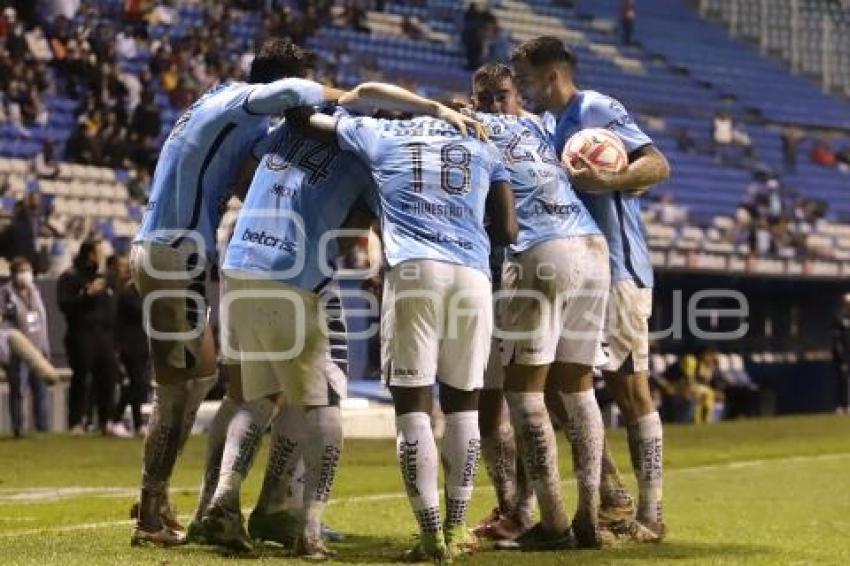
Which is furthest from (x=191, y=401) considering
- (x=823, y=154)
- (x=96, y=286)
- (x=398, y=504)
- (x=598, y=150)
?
(x=823, y=154)

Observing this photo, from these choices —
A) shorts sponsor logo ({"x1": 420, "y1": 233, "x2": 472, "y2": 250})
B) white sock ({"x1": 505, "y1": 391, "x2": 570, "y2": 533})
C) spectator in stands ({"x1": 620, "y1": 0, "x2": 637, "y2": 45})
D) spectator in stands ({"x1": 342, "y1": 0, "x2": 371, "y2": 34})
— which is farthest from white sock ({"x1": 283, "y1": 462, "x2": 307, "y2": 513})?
spectator in stands ({"x1": 620, "y1": 0, "x2": 637, "y2": 45})

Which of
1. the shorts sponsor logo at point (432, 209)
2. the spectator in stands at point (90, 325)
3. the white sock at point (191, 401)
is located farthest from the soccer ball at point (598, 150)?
the spectator in stands at point (90, 325)

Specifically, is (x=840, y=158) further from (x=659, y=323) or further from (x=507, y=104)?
(x=507, y=104)

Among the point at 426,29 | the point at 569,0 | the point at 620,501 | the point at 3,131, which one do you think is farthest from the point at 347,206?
the point at 569,0

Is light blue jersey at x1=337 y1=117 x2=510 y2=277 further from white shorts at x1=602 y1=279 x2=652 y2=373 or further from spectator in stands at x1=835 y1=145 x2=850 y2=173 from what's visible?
spectator in stands at x1=835 y1=145 x2=850 y2=173

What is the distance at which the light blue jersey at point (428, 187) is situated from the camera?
795 centimetres

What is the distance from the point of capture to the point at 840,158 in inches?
1606

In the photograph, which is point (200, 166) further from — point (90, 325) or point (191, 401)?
point (90, 325)

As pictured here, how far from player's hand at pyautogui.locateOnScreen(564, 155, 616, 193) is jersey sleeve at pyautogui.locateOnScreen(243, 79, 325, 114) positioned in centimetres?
134

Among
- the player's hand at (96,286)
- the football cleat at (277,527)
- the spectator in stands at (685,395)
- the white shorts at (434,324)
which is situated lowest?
the spectator in stands at (685,395)

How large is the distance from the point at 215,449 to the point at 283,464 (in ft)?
1.37

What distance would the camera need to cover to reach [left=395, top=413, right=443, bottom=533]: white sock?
777 cm

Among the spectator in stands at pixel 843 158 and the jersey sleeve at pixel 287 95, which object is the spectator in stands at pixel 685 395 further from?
the jersey sleeve at pixel 287 95

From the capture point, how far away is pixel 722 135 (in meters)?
38.2
